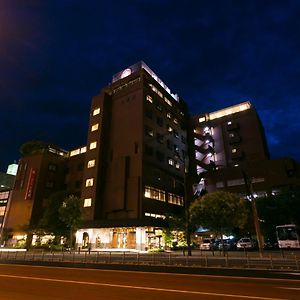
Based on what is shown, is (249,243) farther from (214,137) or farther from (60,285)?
(214,137)

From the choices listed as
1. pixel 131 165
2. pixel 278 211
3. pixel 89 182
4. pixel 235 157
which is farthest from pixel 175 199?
pixel 235 157

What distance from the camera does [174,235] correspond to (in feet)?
181

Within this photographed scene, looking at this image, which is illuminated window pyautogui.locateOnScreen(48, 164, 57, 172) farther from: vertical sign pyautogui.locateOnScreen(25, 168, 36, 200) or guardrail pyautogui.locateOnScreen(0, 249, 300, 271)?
guardrail pyautogui.locateOnScreen(0, 249, 300, 271)

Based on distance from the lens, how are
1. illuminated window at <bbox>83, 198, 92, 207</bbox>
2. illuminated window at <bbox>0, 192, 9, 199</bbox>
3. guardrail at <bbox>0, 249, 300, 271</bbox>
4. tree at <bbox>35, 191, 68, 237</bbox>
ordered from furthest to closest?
illuminated window at <bbox>0, 192, 9, 199</bbox> → tree at <bbox>35, 191, 68, 237</bbox> → illuminated window at <bbox>83, 198, 92, 207</bbox> → guardrail at <bbox>0, 249, 300, 271</bbox>

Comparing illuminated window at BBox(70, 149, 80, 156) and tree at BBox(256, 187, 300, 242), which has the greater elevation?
illuminated window at BBox(70, 149, 80, 156)

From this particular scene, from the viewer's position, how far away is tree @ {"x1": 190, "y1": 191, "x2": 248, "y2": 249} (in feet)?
117

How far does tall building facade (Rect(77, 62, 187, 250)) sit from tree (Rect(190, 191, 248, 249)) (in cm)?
1817

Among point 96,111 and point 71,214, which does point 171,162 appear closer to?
point 96,111

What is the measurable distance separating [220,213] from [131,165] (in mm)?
30466

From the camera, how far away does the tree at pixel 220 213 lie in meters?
35.8

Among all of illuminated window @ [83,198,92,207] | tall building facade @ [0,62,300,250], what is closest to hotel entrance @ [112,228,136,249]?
tall building facade @ [0,62,300,250]

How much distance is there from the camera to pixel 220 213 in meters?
35.7

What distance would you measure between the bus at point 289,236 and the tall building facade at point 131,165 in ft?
A: 73.6

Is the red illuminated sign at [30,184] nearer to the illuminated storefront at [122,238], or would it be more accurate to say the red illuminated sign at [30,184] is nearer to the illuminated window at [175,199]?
the illuminated storefront at [122,238]
